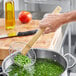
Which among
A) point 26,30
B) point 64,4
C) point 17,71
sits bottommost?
point 17,71

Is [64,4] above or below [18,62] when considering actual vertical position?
above

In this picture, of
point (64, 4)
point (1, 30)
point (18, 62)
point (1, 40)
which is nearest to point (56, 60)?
point (18, 62)

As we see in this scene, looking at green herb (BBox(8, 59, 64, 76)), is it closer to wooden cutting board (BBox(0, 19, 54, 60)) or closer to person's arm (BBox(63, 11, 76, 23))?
person's arm (BBox(63, 11, 76, 23))

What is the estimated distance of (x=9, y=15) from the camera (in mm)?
2135

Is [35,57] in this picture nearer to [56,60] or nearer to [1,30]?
[56,60]

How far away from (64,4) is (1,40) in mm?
889

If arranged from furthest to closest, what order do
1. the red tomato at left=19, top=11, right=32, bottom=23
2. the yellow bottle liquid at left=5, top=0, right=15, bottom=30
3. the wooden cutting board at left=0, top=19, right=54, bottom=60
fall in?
1. the red tomato at left=19, top=11, right=32, bottom=23
2. the yellow bottle liquid at left=5, top=0, right=15, bottom=30
3. the wooden cutting board at left=0, top=19, right=54, bottom=60

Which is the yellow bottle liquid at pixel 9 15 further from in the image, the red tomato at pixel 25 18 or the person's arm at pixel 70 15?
the person's arm at pixel 70 15

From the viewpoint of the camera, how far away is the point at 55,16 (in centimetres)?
151

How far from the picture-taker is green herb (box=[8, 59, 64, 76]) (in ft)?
4.58

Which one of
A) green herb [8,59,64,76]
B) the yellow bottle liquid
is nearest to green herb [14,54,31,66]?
green herb [8,59,64,76]

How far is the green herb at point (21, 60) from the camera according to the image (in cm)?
146

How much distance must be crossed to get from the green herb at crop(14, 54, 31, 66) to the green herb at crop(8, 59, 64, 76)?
2 centimetres

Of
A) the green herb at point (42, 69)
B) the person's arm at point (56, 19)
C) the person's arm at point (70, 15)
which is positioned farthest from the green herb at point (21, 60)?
the person's arm at point (70, 15)
